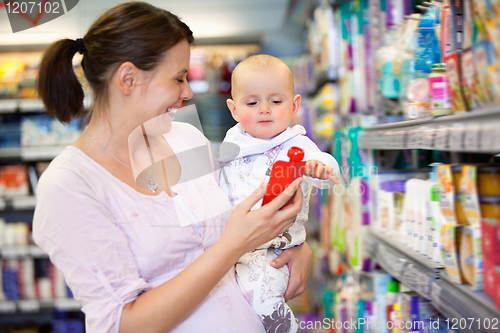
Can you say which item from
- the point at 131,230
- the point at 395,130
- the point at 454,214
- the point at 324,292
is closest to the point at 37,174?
the point at 324,292

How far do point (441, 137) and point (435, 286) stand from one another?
39 cm

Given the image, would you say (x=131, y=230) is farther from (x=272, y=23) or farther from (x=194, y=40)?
(x=272, y=23)

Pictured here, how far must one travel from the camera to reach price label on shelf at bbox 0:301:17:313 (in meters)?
2.98

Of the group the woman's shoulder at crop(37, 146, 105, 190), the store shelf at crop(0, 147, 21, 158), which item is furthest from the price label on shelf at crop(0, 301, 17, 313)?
the woman's shoulder at crop(37, 146, 105, 190)

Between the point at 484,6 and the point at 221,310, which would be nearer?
the point at 484,6

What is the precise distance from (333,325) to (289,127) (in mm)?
1794

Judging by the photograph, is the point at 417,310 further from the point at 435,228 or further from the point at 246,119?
the point at 246,119

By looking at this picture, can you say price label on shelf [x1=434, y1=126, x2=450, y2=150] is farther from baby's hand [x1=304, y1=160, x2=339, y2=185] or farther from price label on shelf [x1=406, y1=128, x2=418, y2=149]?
baby's hand [x1=304, y1=160, x2=339, y2=185]

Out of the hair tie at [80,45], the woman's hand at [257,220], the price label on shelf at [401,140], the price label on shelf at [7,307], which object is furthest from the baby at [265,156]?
the price label on shelf at [7,307]

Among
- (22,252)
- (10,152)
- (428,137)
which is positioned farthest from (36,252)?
(428,137)

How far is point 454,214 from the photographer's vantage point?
1016 millimetres

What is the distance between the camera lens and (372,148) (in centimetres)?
158

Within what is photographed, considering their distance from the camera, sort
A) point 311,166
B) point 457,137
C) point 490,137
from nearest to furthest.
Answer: point 490,137 → point 457,137 → point 311,166

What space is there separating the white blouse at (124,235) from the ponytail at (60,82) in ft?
0.65
